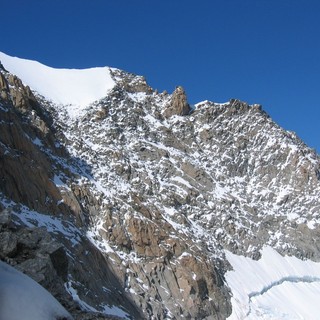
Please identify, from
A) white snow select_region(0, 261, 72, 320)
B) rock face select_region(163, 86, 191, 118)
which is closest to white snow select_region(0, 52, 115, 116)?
rock face select_region(163, 86, 191, 118)

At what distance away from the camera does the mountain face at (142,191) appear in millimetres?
52062

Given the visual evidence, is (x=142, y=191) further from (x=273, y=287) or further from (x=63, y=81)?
(x=63, y=81)

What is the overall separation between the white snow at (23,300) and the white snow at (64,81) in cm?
9550

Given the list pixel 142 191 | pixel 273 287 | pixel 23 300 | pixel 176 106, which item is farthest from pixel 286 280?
pixel 23 300

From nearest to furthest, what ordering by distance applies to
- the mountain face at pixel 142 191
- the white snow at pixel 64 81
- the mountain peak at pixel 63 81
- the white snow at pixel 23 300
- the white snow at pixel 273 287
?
→ 1. the white snow at pixel 23 300
2. the mountain face at pixel 142 191
3. the white snow at pixel 273 287
4. the white snow at pixel 64 81
5. the mountain peak at pixel 63 81

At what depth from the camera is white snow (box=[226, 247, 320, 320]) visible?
7300 centimetres

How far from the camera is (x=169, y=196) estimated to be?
279 ft

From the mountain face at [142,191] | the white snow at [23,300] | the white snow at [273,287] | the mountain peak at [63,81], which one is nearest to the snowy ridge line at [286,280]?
the white snow at [273,287]

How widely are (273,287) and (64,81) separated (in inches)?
2499

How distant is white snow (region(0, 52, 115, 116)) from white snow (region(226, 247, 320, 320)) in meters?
45.7

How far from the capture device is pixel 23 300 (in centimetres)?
344

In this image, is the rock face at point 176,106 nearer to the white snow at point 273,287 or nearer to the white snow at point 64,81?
the white snow at point 64,81

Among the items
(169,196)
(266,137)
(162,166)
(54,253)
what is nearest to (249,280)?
(169,196)

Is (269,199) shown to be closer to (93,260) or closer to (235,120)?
(235,120)
